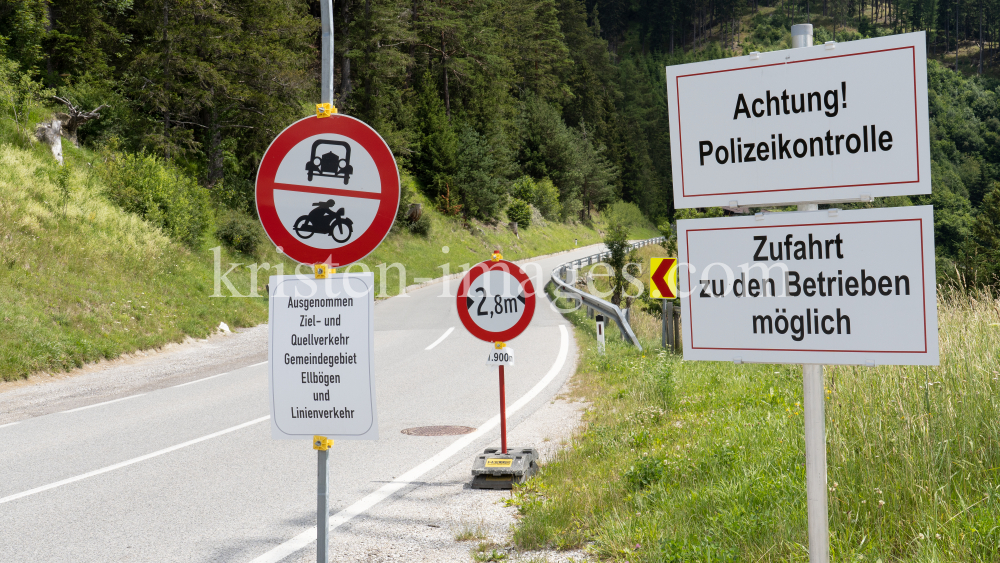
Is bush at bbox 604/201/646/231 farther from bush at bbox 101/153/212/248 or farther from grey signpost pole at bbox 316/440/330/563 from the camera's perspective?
grey signpost pole at bbox 316/440/330/563

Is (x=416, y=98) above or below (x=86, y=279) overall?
above

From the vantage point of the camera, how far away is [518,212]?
53.0 metres

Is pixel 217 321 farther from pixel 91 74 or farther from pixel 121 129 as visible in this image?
pixel 91 74

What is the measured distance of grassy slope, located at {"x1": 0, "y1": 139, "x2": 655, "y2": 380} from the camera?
13539 millimetres

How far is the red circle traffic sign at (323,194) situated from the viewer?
3.46 metres

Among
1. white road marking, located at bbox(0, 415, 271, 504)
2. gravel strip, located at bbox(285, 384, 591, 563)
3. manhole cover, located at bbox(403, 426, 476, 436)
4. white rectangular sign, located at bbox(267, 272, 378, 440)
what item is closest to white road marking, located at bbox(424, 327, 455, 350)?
white road marking, located at bbox(0, 415, 271, 504)

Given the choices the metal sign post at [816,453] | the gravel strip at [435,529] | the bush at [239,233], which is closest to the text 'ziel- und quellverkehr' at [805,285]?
the metal sign post at [816,453]

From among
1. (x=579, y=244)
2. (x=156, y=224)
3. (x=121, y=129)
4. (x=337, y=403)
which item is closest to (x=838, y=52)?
(x=337, y=403)

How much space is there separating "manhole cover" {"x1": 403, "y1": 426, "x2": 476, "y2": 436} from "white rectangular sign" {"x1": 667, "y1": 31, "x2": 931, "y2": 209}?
5835 mm

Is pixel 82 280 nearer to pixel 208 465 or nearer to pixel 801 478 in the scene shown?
pixel 208 465

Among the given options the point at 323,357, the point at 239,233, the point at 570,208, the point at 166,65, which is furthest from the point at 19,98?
the point at 570,208

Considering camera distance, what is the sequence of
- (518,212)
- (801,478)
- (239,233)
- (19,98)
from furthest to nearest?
(518,212) → (239,233) → (19,98) → (801,478)

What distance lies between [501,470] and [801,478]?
254 centimetres

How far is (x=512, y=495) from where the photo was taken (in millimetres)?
5812
